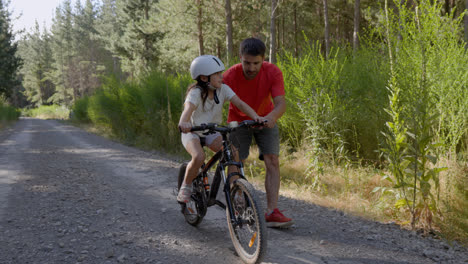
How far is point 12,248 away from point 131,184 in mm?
3240

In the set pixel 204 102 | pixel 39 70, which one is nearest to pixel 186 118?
pixel 204 102

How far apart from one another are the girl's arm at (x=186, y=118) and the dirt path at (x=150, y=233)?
1268 millimetres

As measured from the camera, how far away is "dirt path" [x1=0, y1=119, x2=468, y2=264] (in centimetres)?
355

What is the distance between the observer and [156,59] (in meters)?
35.8

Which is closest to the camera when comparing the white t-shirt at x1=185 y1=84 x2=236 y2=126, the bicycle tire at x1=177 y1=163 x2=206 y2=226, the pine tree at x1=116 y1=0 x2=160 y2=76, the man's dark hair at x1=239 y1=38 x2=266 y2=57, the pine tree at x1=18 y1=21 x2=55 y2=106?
the white t-shirt at x1=185 y1=84 x2=236 y2=126

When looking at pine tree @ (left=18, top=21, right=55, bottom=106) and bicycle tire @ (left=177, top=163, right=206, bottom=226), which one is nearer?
bicycle tire @ (left=177, top=163, right=206, bottom=226)

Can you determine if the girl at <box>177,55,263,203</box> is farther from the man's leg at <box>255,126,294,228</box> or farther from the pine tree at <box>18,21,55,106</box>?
the pine tree at <box>18,21,55,106</box>

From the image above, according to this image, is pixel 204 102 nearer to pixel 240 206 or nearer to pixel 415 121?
pixel 240 206

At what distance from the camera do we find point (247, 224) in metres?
3.30

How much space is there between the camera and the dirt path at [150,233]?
3555mm

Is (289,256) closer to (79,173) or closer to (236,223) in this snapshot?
(236,223)

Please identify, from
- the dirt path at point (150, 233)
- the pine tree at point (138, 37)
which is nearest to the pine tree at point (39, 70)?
the pine tree at point (138, 37)

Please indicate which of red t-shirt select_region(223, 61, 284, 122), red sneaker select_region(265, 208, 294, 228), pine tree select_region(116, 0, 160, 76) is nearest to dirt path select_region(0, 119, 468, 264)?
red sneaker select_region(265, 208, 294, 228)

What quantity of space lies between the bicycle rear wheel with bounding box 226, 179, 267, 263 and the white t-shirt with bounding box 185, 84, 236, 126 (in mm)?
829
